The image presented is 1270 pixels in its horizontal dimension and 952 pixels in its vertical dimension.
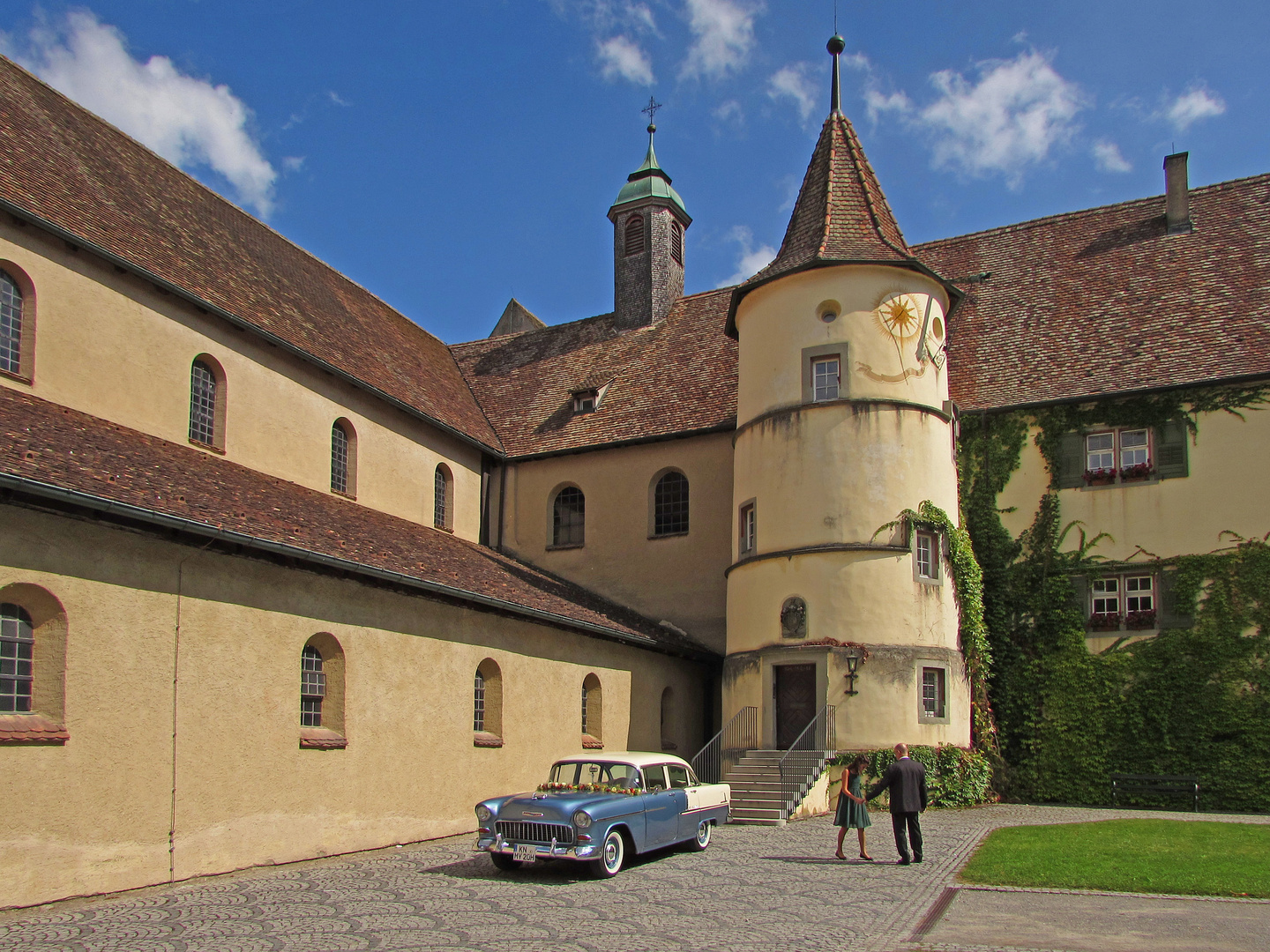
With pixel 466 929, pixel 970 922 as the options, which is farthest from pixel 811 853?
pixel 466 929

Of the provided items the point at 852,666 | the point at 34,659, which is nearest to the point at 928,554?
the point at 852,666

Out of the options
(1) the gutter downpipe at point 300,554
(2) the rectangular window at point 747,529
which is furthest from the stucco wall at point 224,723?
(2) the rectangular window at point 747,529

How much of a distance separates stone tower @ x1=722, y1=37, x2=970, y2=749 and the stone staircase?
1.58 feet

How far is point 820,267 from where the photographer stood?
925 inches

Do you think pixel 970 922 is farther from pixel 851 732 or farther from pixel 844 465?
pixel 844 465

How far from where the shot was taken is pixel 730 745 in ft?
75.3

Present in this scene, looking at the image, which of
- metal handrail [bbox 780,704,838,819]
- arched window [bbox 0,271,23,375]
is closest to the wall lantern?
metal handrail [bbox 780,704,838,819]

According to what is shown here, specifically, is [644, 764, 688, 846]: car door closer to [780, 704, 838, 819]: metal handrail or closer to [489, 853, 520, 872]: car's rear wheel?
[489, 853, 520, 872]: car's rear wheel

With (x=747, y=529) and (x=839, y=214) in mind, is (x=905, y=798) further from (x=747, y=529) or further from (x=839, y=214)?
(x=839, y=214)

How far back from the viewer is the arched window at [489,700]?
1947 centimetres

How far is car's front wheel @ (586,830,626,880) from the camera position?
13.2 m

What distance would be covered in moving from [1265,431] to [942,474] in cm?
604

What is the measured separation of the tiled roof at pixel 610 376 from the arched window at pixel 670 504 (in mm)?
1205

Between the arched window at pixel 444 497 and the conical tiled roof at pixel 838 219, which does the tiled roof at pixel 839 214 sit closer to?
the conical tiled roof at pixel 838 219
